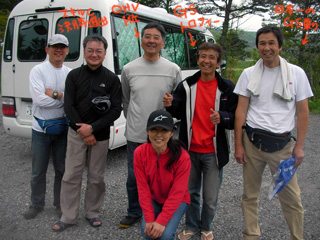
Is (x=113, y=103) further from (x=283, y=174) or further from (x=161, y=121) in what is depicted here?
(x=283, y=174)

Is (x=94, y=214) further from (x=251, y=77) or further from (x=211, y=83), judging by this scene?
(x=251, y=77)

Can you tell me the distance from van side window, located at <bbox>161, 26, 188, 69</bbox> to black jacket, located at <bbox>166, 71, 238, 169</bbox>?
10.4ft

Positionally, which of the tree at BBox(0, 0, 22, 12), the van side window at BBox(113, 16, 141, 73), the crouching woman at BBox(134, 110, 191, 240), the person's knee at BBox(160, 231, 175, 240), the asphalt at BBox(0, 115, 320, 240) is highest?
the tree at BBox(0, 0, 22, 12)

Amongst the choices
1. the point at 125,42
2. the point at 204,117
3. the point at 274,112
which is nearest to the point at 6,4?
the point at 125,42

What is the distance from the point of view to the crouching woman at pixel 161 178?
2227 millimetres

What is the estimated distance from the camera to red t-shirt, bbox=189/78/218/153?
2.53 metres

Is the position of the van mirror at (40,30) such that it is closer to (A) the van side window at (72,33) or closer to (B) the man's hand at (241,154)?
(A) the van side window at (72,33)

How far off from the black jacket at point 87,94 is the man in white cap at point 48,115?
0.26 metres

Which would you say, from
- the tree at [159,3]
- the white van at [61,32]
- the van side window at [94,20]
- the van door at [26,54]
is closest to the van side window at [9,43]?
the white van at [61,32]

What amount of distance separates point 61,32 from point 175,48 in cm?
255

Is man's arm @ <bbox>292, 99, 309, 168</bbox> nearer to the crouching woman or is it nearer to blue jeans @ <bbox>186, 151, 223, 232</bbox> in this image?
blue jeans @ <bbox>186, 151, 223, 232</bbox>

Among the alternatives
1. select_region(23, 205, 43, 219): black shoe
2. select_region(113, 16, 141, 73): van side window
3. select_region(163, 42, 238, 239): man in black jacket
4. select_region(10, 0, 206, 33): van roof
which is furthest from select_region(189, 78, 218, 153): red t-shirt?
select_region(10, 0, 206, 33): van roof

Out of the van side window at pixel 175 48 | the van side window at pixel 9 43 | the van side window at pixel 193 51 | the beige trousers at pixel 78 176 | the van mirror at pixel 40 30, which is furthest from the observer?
the van side window at pixel 193 51

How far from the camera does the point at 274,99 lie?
2.32m
